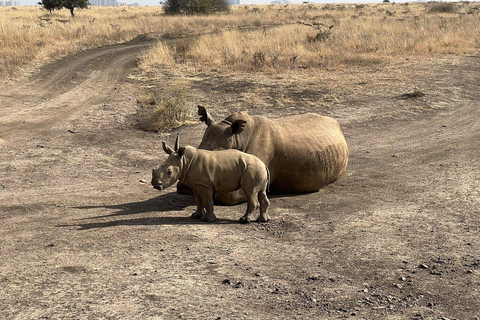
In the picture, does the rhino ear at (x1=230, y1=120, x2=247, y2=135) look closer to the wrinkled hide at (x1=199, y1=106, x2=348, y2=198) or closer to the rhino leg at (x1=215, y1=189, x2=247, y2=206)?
the wrinkled hide at (x1=199, y1=106, x2=348, y2=198)

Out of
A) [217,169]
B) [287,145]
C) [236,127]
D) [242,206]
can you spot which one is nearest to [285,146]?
[287,145]

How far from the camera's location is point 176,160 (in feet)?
25.2

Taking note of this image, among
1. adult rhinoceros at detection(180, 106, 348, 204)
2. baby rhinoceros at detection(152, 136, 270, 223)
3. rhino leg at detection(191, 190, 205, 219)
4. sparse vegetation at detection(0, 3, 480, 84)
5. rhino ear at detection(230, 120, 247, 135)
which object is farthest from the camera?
sparse vegetation at detection(0, 3, 480, 84)

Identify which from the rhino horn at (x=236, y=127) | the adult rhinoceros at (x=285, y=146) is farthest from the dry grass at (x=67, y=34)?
the rhino horn at (x=236, y=127)

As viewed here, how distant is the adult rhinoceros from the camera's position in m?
8.90

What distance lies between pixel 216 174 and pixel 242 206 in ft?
4.07

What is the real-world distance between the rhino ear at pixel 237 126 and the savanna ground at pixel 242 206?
3.79 ft

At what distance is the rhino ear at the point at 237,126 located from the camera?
8727mm

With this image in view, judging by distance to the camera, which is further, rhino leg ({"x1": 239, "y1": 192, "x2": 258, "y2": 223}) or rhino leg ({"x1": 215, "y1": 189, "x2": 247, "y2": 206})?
rhino leg ({"x1": 215, "y1": 189, "x2": 247, "y2": 206})

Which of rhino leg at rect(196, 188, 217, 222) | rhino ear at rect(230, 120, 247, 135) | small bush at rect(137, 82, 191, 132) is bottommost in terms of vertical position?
small bush at rect(137, 82, 191, 132)

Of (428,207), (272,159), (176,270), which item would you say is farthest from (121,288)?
(428,207)

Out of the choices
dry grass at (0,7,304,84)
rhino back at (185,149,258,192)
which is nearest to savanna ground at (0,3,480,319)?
rhino back at (185,149,258,192)

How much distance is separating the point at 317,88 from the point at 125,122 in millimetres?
6235

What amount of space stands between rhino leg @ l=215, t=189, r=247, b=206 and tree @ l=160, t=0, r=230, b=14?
4288 cm
